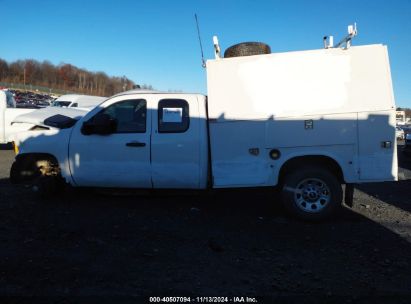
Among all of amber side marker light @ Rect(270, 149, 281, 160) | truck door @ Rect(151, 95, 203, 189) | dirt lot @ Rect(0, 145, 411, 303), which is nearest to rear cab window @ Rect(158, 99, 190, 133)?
truck door @ Rect(151, 95, 203, 189)

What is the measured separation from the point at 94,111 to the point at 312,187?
3592mm

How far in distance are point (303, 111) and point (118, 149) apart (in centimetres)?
283

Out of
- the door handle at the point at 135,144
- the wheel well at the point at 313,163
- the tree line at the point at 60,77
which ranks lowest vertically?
the wheel well at the point at 313,163

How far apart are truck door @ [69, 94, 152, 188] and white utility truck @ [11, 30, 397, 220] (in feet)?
0.05

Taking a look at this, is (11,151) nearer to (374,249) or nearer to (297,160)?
(297,160)

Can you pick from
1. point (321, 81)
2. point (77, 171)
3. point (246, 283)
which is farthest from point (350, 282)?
point (77, 171)

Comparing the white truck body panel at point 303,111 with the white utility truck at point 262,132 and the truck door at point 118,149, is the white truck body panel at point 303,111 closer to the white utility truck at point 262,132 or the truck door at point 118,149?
the white utility truck at point 262,132

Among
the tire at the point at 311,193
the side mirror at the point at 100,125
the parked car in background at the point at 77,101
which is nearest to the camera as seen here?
the tire at the point at 311,193

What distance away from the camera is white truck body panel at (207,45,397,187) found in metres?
5.23

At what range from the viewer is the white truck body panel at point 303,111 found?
17.2ft

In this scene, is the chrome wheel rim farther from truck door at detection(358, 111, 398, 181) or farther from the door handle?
the door handle

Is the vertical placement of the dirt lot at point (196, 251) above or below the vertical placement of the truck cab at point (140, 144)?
below

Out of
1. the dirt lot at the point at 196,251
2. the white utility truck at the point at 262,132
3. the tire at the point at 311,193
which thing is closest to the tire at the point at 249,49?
the white utility truck at the point at 262,132

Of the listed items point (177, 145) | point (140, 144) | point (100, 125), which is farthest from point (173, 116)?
point (100, 125)
